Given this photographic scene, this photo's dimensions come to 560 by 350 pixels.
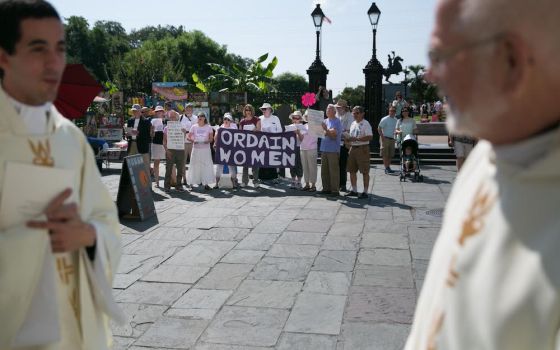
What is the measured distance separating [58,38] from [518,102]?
1.48 meters

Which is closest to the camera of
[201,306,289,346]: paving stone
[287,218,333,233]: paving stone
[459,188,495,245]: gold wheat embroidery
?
[459,188,495,245]: gold wheat embroidery

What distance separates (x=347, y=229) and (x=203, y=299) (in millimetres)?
3421

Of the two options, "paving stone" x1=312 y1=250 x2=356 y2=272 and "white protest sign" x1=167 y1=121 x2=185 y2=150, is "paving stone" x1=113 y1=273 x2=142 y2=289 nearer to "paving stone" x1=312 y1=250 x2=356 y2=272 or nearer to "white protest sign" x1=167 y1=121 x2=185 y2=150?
"paving stone" x1=312 y1=250 x2=356 y2=272

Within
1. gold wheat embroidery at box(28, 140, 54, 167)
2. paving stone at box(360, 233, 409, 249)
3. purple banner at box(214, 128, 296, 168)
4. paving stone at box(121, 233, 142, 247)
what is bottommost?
paving stone at box(360, 233, 409, 249)

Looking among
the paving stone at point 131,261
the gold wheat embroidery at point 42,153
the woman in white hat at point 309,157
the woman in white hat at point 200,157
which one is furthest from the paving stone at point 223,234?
the gold wheat embroidery at point 42,153

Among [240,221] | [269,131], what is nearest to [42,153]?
[240,221]

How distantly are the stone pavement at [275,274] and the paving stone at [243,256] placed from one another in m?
0.01

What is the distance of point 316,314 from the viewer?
14.9 feet

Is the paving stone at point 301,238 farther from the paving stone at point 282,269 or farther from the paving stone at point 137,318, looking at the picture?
the paving stone at point 137,318

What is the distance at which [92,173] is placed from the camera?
2092 millimetres

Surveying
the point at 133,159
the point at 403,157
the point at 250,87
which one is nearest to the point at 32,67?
the point at 133,159

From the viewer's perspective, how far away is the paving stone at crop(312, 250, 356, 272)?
592cm

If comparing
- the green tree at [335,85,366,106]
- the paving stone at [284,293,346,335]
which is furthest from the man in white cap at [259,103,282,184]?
the green tree at [335,85,366,106]

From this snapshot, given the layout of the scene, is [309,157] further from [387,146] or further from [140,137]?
[387,146]
